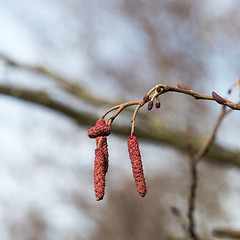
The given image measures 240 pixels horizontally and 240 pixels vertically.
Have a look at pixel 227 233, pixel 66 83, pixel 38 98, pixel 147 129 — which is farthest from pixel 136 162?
pixel 66 83

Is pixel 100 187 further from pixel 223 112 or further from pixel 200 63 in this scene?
pixel 200 63

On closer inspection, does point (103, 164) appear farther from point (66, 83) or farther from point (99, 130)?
point (66, 83)

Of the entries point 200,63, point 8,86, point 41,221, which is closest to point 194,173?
point 8,86

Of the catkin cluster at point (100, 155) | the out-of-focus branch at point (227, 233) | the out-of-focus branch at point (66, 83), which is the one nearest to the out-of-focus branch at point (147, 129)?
the out-of-focus branch at point (66, 83)

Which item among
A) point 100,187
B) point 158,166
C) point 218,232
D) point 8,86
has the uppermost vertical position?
point 158,166

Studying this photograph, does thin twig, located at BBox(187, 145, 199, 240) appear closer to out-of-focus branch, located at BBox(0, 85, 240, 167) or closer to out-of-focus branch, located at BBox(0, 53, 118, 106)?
out-of-focus branch, located at BBox(0, 85, 240, 167)

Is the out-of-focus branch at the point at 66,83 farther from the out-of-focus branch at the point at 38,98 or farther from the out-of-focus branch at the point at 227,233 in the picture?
the out-of-focus branch at the point at 227,233
